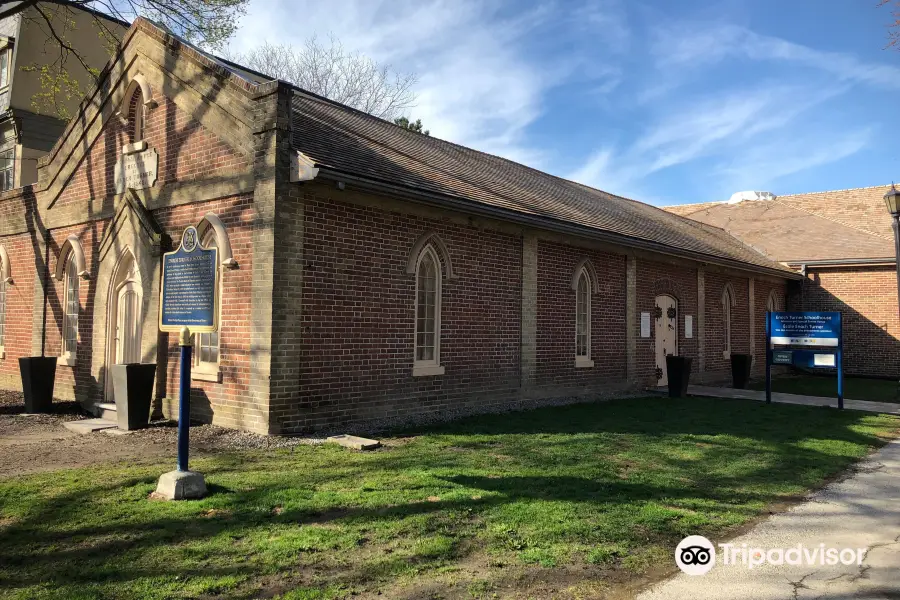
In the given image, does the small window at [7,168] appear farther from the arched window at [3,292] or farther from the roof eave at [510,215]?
the roof eave at [510,215]

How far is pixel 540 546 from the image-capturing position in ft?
15.6

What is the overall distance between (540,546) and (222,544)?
233cm

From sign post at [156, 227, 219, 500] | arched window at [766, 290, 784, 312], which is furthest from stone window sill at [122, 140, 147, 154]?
arched window at [766, 290, 784, 312]

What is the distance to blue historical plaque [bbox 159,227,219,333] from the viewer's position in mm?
6117

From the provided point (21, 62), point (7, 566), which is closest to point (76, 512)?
point (7, 566)

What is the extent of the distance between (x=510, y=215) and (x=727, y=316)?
11.2 meters

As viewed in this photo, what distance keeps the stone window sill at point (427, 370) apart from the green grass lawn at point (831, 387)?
10652 mm

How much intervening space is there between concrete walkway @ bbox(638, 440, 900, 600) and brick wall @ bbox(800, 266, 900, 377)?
57.2 ft

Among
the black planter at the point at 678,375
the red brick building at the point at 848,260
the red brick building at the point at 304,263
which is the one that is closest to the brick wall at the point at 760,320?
the red brick building at the point at 848,260

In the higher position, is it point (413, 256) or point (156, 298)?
point (413, 256)

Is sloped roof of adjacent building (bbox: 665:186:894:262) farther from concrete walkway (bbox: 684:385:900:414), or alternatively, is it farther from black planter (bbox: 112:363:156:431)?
black planter (bbox: 112:363:156:431)

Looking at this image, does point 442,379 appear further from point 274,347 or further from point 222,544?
point 222,544

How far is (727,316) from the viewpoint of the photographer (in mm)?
Result: 19922

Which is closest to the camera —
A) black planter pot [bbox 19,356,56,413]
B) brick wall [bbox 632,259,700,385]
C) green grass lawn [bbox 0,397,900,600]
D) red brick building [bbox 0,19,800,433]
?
green grass lawn [bbox 0,397,900,600]
